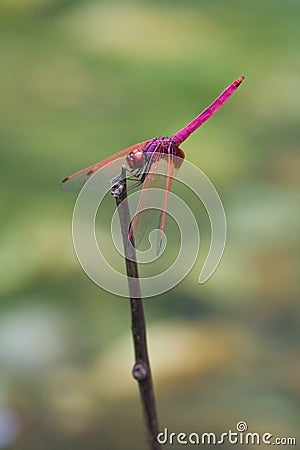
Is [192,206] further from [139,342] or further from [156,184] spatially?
[139,342]

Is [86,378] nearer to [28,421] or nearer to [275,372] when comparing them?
[28,421]

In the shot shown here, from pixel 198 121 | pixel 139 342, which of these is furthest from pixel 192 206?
pixel 139 342

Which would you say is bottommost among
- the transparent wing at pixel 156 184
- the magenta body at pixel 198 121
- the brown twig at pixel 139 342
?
the brown twig at pixel 139 342

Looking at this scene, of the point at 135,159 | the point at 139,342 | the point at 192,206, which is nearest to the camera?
the point at 139,342

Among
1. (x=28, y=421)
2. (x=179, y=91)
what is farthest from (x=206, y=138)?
(x=28, y=421)

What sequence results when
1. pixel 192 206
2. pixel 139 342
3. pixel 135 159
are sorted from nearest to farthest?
pixel 139 342 → pixel 135 159 → pixel 192 206

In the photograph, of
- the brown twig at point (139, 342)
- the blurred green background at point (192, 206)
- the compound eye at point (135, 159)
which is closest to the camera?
the brown twig at point (139, 342)

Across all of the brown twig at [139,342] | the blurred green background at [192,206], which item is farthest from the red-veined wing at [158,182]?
the blurred green background at [192,206]

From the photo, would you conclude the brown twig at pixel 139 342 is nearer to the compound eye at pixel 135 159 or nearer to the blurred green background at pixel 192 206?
the compound eye at pixel 135 159

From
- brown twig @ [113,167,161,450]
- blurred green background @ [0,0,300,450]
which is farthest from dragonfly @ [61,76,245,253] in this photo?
blurred green background @ [0,0,300,450]
